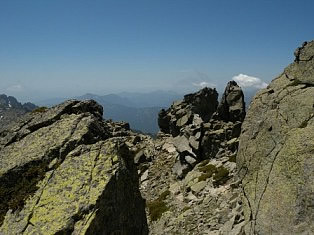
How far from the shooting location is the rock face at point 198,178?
31.4m

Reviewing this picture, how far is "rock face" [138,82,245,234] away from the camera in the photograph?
31.4 metres

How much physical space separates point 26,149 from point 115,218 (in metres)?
5.76

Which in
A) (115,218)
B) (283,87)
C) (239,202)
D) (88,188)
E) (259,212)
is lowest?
(239,202)

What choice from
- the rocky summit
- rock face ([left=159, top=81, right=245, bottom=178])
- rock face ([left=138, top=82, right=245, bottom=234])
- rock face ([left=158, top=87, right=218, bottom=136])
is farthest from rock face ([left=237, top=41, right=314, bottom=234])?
rock face ([left=158, top=87, right=218, bottom=136])

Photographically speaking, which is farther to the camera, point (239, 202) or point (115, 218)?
point (239, 202)

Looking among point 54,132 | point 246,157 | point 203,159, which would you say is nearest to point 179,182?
point 203,159

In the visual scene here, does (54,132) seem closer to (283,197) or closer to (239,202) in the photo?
(283,197)

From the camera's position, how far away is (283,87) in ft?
83.8

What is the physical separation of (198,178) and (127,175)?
1091 inches

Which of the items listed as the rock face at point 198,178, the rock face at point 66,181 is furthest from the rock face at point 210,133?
the rock face at point 66,181

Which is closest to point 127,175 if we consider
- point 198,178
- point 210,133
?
point 198,178

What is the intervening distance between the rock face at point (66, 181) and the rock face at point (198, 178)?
11603 mm

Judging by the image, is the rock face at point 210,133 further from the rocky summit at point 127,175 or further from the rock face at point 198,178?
the rocky summit at point 127,175

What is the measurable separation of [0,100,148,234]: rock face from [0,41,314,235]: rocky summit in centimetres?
4
